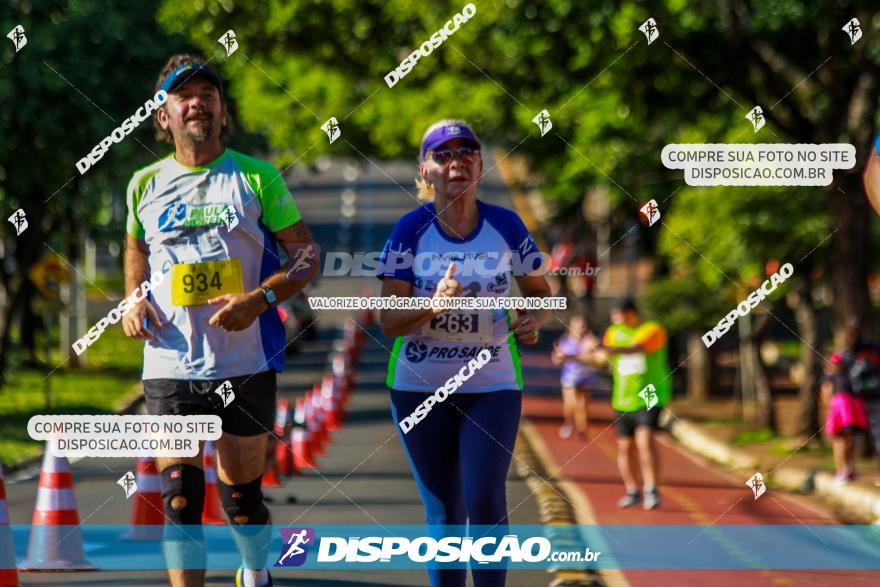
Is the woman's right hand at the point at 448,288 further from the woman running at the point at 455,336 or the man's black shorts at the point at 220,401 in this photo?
the man's black shorts at the point at 220,401

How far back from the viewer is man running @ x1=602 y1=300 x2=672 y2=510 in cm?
1567

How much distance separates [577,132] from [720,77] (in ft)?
22.3

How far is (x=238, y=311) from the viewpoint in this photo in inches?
275

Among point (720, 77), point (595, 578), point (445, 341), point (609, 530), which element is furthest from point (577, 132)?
point (445, 341)

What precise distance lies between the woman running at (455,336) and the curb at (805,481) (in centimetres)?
823

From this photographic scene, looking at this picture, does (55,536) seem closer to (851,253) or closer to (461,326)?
(461,326)

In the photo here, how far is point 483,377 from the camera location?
282 inches

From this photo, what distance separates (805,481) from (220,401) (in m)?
11.9

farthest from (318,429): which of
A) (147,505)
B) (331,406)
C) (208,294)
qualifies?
(208,294)

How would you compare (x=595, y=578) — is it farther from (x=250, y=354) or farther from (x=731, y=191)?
(x=731, y=191)

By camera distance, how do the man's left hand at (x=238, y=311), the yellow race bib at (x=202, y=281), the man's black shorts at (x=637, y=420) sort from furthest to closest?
the man's black shorts at (x=637, y=420)
the yellow race bib at (x=202, y=281)
the man's left hand at (x=238, y=311)

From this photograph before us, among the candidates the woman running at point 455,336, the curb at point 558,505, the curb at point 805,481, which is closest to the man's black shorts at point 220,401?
the woman running at point 455,336

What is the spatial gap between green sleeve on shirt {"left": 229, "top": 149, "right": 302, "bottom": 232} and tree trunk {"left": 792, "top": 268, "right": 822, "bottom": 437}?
1589 centimetres

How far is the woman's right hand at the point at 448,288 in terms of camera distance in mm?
7027
